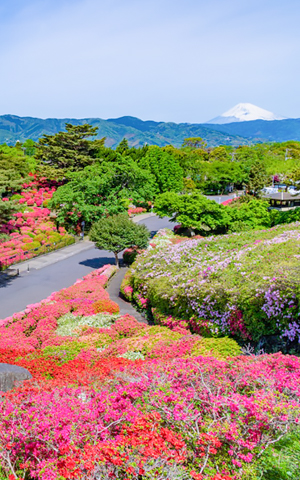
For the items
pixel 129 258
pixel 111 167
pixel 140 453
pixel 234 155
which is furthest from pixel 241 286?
pixel 234 155

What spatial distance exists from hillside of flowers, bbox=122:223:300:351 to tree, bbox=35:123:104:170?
31.7 metres

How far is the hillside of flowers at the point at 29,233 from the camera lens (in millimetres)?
26375

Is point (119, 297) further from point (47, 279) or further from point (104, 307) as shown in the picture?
point (47, 279)

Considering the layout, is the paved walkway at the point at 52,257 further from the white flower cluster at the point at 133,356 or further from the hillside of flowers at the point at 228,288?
the white flower cluster at the point at 133,356

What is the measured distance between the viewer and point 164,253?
18406 millimetres

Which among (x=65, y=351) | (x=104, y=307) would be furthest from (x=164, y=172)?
(x=65, y=351)

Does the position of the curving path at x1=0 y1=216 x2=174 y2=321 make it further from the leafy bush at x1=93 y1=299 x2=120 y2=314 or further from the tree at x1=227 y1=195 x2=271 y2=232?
the tree at x1=227 y1=195 x2=271 y2=232

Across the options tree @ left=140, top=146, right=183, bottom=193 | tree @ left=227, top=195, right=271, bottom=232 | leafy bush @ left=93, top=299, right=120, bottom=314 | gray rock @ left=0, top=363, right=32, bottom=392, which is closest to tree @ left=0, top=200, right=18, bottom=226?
leafy bush @ left=93, top=299, right=120, bottom=314

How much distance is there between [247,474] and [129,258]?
2078 cm

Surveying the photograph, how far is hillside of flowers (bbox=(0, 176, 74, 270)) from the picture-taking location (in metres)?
26.4

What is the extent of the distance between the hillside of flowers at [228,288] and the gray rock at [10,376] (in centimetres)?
688

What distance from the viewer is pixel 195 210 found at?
30281mm

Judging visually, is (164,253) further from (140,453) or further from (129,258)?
(140,453)

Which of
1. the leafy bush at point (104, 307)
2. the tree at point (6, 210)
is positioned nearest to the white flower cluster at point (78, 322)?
the leafy bush at point (104, 307)
